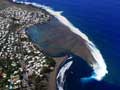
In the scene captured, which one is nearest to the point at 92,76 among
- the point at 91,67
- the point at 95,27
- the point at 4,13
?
the point at 91,67

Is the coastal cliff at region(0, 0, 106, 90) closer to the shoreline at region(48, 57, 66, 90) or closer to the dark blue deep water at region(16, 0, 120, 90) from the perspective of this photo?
the shoreline at region(48, 57, 66, 90)

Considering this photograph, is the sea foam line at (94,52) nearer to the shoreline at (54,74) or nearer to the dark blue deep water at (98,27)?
the dark blue deep water at (98,27)

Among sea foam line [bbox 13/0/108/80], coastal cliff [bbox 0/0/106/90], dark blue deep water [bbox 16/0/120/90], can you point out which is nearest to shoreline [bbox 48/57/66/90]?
coastal cliff [bbox 0/0/106/90]

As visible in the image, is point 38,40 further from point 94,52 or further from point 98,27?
point 98,27

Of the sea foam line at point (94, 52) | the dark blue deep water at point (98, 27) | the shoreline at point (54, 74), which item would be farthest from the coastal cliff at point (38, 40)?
the dark blue deep water at point (98, 27)

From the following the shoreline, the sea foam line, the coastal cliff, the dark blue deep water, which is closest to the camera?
the shoreline

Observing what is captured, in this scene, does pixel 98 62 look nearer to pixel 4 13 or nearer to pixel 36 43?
pixel 36 43

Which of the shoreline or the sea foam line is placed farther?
the sea foam line

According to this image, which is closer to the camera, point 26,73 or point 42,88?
point 42,88
